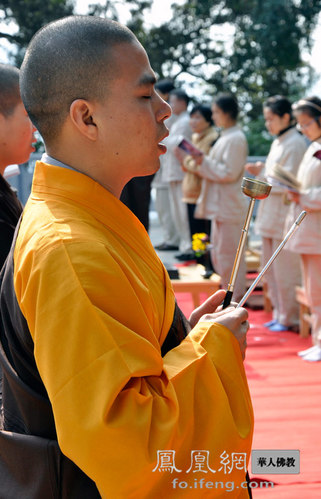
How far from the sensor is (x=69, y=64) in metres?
1.05

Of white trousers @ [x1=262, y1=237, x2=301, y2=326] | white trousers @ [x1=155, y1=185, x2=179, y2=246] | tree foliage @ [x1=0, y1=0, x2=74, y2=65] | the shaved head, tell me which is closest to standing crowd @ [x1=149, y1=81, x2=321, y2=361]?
white trousers @ [x1=262, y1=237, x2=301, y2=326]

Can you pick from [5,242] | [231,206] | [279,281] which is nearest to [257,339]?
[279,281]

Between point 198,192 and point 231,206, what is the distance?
4.47 feet

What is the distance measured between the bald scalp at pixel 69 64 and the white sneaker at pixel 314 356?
3.14m

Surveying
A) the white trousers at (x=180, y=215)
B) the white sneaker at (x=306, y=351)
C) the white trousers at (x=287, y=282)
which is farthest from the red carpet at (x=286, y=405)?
the white trousers at (x=180, y=215)

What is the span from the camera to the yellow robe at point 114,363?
89 centimetres

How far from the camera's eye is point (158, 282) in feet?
3.70

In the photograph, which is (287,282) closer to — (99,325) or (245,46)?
(99,325)

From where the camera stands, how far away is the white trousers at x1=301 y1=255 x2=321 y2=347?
3.99 meters

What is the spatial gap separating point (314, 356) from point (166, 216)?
4730 mm

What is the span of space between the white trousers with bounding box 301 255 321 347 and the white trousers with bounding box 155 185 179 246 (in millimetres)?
4302

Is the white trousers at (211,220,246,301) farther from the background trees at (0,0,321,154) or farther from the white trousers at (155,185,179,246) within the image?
the background trees at (0,0,321,154)

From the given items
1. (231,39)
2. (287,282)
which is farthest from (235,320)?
(231,39)

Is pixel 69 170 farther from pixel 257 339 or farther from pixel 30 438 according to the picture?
pixel 257 339
